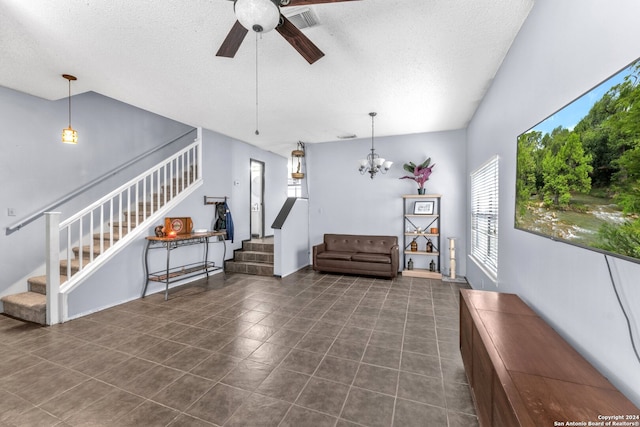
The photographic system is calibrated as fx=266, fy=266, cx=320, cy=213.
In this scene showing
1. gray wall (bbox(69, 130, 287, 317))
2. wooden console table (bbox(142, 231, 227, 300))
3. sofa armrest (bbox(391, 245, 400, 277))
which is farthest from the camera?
sofa armrest (bbox(391, 245, 400, 277))

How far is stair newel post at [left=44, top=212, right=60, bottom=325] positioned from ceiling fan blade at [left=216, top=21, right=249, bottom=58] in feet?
10.3

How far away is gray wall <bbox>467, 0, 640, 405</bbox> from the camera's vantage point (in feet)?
3.68

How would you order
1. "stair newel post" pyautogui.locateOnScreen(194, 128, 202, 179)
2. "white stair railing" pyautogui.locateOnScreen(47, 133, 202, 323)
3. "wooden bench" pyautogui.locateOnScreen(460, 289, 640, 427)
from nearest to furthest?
"wooden bench" pyautogui.locateOnScreen(460, 289, 640, 427) < "white stair railing" pyautogui.locateOnScreen(47, 133, 202, 323) < "stair newel post" pyautogui.locateOnScreen(194, 128, 202, 179)

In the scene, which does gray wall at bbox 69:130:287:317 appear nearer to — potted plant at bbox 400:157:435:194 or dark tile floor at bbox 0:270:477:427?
dark tile floor at bbox 0:270:477:427

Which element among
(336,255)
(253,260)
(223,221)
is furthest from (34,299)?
(336,255)

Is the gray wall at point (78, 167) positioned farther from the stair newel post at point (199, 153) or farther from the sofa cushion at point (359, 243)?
the sofa cushion at point (359, 243)

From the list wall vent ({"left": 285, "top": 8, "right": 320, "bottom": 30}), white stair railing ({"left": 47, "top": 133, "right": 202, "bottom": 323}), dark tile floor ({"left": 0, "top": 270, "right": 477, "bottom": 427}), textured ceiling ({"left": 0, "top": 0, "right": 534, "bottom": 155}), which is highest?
textured ceiling ({"left": 0, "top": 0, "right": 534, "bottom": 155})

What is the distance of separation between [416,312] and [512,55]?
10.4ft

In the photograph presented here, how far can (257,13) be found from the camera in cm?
158

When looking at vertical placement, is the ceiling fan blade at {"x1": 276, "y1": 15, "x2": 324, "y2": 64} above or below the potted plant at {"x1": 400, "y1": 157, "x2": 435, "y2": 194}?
above

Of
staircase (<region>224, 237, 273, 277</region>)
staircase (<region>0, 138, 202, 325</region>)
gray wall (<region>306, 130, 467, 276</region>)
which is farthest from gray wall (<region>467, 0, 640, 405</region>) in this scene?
staircase (<region>224, 237, 273, 277</region>)

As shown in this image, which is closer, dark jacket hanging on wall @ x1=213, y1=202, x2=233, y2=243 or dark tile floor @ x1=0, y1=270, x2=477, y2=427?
dark tile floor @ x1=0, y1=270, x2=477, y2=427

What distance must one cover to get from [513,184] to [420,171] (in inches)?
122

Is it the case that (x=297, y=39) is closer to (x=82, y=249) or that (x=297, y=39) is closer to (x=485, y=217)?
(x=485, y=217)
